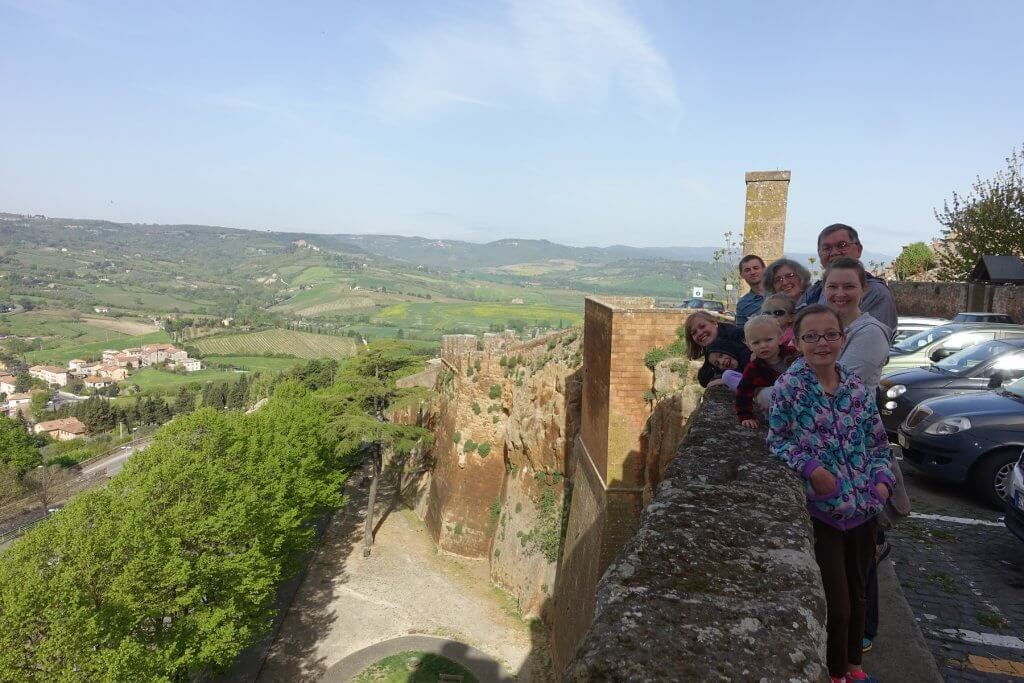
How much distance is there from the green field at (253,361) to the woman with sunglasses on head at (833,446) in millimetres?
101170

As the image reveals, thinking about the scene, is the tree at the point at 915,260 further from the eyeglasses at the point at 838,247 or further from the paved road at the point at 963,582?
the eyeglasses at the point at 838,247

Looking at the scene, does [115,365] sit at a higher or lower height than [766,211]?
lower

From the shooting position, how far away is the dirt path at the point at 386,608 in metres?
15.5

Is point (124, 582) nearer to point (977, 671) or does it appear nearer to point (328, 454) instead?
point (328, 454)

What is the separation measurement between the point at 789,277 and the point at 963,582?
Answer: 10.7 ft

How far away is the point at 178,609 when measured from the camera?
12719 mm

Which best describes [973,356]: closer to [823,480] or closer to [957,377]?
[957,377]

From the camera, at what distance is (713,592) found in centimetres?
179

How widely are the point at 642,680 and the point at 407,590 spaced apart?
19068mm

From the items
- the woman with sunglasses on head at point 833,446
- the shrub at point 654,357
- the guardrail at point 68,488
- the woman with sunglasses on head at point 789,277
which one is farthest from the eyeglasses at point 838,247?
the guardrail at point 68,488

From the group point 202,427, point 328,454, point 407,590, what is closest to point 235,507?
point 202,427

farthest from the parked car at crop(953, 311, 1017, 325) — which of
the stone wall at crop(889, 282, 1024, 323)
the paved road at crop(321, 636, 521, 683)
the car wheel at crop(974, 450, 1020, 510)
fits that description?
the paved road at crop(321, 636, 521, 683)

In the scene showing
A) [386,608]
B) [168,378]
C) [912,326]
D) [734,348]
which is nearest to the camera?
[734,348]

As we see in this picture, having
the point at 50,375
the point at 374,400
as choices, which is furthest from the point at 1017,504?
the point at 50,375
